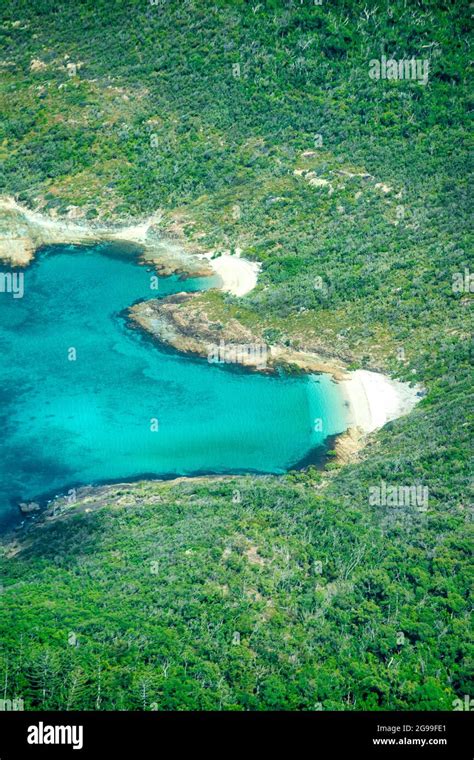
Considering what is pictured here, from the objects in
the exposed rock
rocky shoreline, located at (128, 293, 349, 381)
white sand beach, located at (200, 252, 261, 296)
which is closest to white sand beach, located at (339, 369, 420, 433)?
rocky shoreline, located at (128, 293, 349, 381)

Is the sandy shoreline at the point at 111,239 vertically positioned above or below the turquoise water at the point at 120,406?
above

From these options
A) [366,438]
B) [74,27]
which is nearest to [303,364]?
[366,438]

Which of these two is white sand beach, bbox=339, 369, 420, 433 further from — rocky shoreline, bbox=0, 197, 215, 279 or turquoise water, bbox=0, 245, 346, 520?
rocky shoreline, bbox=0, 197, 215, 279

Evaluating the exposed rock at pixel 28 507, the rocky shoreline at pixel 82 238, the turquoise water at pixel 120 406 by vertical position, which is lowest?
the exposed rock at pixel 28 507

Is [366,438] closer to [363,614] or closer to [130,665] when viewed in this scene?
[363,614]

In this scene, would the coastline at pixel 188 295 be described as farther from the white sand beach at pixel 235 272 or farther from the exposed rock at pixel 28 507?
the exposed rock at pixel 28 507

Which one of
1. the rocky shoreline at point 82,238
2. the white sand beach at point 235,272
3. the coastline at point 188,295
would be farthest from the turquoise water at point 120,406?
the rocky shoreline at point 82,238

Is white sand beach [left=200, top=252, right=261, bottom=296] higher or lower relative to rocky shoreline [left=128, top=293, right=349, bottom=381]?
higher
